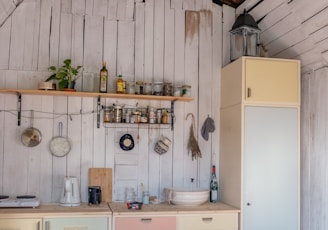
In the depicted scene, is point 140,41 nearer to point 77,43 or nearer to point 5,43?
point 77,43

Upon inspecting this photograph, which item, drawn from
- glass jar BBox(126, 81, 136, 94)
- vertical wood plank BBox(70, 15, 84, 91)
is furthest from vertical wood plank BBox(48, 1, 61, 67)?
glass jar BBox(126, 81, 136, 94)

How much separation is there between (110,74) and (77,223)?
1.30m

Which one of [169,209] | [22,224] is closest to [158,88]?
[169,209]

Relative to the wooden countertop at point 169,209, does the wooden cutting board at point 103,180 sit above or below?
above

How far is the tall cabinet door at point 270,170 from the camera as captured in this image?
355 centimetres

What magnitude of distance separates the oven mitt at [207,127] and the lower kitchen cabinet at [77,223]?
1194 mm

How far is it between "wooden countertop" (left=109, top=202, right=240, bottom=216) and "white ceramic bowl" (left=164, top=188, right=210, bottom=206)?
40 millimetres

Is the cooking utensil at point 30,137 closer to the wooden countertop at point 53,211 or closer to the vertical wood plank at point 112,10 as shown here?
the wooden countertop at point 53,211

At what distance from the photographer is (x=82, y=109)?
3803 mm

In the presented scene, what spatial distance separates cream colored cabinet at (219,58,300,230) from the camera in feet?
11.7

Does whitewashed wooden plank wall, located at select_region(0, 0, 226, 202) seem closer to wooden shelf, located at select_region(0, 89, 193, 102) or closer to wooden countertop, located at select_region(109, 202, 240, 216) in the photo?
wooden shelf, located at select_region(0, 89, 193, 102)

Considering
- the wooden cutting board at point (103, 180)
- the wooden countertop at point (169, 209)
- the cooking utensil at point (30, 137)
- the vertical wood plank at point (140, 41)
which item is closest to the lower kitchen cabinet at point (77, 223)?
the wooden countertop at point (169, 209)

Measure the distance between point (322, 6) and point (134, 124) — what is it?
69.4 inches

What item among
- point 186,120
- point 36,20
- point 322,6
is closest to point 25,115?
point 36,20
